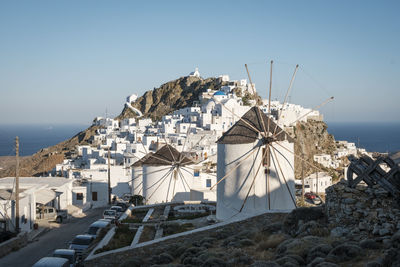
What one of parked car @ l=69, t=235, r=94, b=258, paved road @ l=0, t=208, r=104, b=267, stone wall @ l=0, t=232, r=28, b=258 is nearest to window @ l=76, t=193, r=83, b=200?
paved road @ l=0, t=208, r=104, b=267

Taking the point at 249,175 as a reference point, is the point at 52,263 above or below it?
below

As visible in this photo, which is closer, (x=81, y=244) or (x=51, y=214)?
(x=81, y=244)

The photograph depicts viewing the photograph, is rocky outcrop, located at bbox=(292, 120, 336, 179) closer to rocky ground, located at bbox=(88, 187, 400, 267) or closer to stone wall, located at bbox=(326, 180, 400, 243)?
rocky ground, located at bbox=(88, 187, 400, 267)

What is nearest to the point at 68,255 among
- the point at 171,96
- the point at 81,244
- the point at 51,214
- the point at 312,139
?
the point at 81,244

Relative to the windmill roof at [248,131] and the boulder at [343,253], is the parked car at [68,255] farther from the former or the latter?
the boulder at [343,253]

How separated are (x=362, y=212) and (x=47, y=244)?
46.2 ft

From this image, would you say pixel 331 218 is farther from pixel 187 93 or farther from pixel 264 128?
pixel 187 93

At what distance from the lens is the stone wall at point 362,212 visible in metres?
7.75

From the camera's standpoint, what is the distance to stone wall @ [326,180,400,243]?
25.4 ft

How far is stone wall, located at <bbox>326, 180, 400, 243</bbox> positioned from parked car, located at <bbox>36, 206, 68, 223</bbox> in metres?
17.2

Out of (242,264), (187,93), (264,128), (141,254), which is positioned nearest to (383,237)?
(242,264)

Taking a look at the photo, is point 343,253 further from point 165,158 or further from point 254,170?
point 165,158

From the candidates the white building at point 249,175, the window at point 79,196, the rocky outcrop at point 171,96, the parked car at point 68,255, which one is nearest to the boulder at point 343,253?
the white building at point 249,175

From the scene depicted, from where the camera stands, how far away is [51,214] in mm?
23250
